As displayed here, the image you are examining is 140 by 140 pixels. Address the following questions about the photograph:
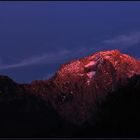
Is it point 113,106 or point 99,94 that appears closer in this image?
point 113,106

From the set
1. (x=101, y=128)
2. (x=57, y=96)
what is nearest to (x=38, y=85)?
(x=57, y=96)

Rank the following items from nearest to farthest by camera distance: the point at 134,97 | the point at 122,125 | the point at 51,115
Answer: the point at 122,125, the point at 134,97, the point at 51,115

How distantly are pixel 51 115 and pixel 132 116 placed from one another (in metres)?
99.2

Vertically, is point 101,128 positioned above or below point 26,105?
below

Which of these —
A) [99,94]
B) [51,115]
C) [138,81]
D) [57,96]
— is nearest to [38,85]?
[57,96]

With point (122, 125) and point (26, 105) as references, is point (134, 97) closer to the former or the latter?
point (122, 125)

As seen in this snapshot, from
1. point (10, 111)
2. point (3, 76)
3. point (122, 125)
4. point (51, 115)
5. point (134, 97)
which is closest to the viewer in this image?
point (122, 125)

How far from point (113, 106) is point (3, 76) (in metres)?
117

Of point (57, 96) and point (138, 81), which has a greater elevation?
point (57, 96)

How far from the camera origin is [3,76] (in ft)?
585

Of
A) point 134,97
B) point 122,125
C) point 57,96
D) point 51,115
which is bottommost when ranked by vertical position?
point 122,125

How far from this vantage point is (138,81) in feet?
243

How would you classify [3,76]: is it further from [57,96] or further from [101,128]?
[101,128]

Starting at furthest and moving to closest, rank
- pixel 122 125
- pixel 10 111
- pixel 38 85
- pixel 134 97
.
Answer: pixel 38 85
pixel 10 111
pixel 134 97
pixel 122 125
